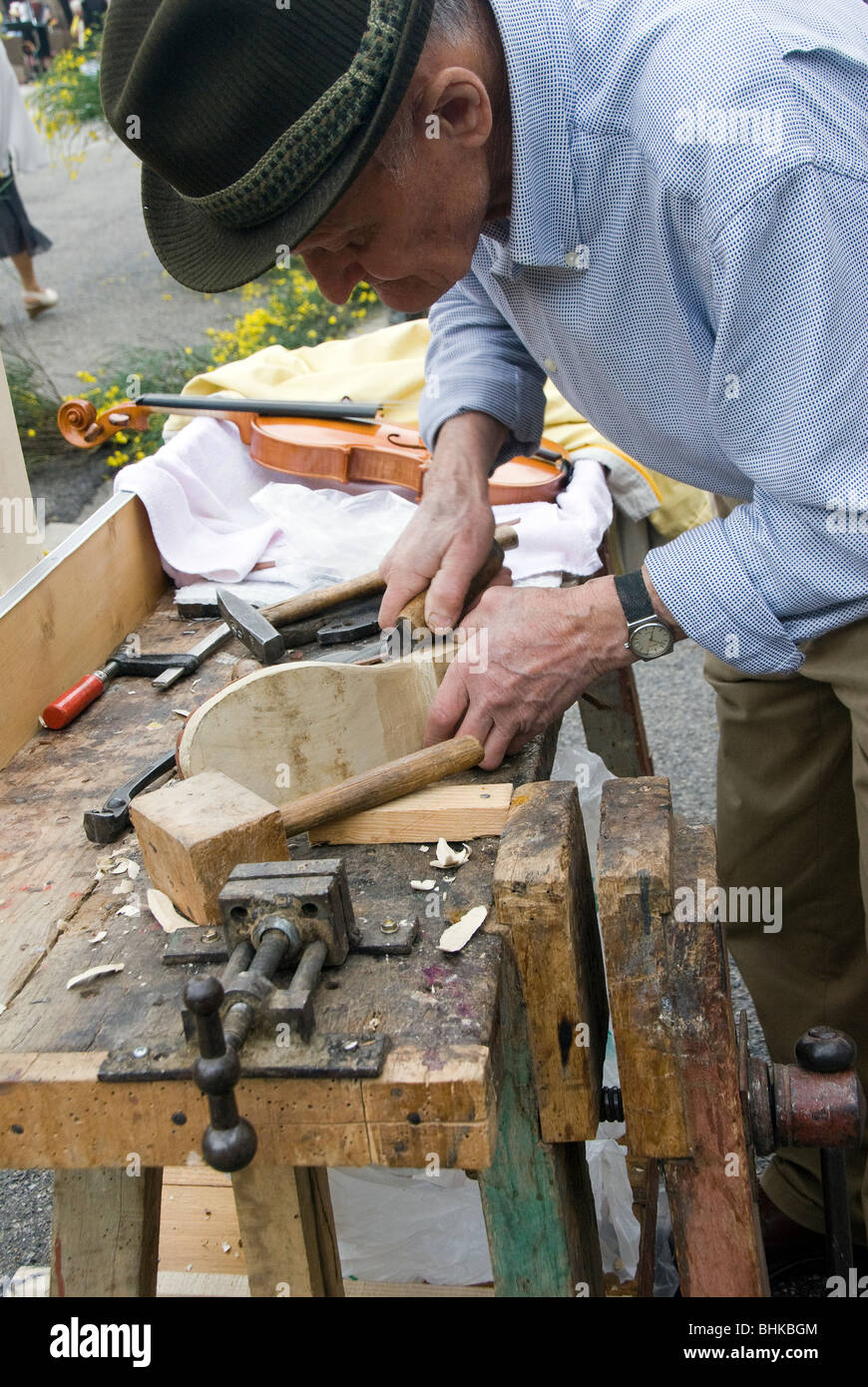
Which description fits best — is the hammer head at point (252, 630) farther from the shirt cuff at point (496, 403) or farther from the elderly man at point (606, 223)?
the shirt cuff at point (496, 403)

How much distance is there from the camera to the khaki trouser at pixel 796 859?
2.00 metres

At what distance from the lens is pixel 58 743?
1.78m

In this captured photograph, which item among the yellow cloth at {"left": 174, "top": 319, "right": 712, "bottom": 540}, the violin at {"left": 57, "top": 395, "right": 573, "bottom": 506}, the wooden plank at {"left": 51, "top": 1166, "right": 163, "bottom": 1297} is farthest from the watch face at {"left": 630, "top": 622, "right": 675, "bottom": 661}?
the yellow cloth at {"left": 174, "top": 319, "right": 712, "bottom": 540}

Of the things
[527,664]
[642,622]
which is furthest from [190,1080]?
[642,622]

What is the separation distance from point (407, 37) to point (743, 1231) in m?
1.26

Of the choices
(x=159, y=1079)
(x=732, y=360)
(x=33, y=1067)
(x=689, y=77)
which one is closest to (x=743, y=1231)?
(x=159, y=1079)

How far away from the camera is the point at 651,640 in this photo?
59.9 inches

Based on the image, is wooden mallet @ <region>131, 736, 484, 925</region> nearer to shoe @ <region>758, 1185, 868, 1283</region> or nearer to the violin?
the violin

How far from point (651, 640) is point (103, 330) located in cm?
703

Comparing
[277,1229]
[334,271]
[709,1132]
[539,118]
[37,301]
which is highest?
[539,118]

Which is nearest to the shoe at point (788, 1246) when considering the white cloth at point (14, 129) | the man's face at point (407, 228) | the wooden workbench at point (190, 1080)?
the wooden workbench at point (190, 1080)

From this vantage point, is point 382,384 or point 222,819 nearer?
point 222,819

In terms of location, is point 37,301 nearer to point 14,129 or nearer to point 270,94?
point 14,129

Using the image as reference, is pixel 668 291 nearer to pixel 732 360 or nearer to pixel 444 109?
pixel 732 360
